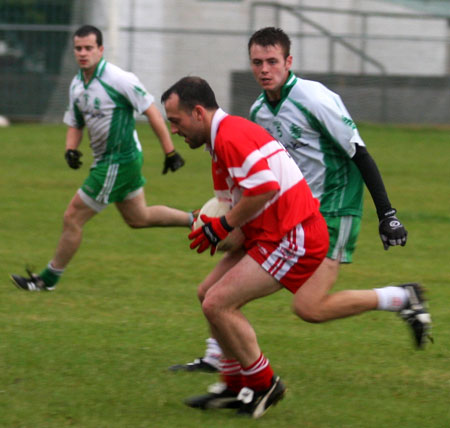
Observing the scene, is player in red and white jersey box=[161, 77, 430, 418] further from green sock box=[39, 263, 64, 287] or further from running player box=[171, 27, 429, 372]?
green sock box=[39, 263, 64, 287]

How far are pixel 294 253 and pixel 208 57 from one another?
21534 millimetres

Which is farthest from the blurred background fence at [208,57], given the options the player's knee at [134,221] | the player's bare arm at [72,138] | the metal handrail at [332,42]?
the player's knee at [134,221]

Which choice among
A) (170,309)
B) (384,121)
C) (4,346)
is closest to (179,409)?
(4,346)

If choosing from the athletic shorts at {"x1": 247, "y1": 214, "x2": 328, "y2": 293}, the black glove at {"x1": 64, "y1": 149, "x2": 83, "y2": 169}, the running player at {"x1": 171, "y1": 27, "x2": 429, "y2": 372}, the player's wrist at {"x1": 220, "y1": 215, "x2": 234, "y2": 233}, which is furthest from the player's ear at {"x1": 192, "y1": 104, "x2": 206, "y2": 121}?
the black glove at {"x1": 64, "y1": 149, "x2": 83, "y2": 169}

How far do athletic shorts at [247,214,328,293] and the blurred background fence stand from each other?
19765mm

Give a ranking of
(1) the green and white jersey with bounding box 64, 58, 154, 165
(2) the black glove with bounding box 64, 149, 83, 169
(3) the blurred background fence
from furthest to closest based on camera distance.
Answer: (3) the blurred background fence, (2) the black glove with bounding box 64, 149, 83, 169, (1) the green and white jersey with bounding box 64, 58, 154, 165

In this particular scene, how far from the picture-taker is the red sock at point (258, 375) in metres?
5.03

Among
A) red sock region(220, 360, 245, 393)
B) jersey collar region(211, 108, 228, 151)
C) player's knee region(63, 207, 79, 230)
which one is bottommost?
red sock region(220, 360, 245, 393)

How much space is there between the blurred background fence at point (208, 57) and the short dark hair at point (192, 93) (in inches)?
783

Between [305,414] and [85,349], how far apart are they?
68.7 inches

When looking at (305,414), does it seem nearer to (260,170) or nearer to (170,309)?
(260,170)

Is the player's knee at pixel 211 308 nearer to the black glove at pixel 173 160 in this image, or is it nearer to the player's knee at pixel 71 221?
the player's knee at pixel 71 221

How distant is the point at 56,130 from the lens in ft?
74.2

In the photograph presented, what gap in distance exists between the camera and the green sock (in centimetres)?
805
